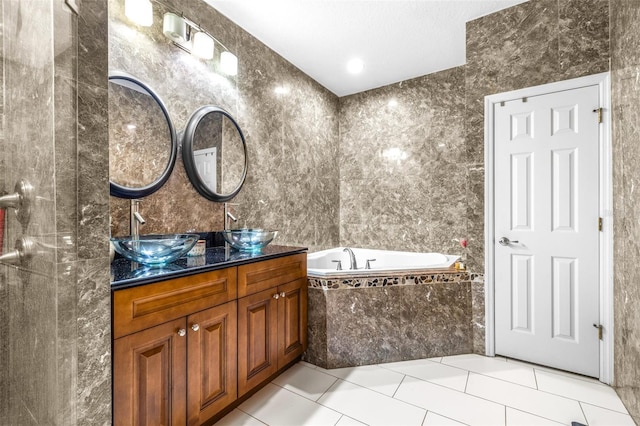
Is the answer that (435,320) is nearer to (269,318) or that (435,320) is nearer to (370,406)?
(370,406)

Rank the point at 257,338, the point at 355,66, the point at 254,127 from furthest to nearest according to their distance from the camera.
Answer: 1. the point at 355,66
2. the point at 254,127
3. the point at 257,338

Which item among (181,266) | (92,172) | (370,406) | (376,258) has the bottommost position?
(370,406)

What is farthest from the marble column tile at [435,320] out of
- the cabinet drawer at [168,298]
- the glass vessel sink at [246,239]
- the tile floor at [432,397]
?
the cabinet drawer at [168,298]

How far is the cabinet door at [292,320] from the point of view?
2.10 metres

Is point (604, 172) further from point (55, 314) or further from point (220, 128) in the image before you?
point (55, 314)

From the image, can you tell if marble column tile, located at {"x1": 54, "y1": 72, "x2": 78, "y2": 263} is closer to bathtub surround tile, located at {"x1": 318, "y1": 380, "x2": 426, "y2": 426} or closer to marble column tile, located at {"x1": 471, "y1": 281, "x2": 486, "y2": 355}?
bathtub surround tile, located at {"x1": 318, "y1": 380, "x2": 426, "y2": 426}

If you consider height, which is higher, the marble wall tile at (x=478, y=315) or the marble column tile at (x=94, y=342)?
the marble column tile at (x=94, y=342)

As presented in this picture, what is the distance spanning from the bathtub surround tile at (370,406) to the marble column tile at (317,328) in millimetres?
303

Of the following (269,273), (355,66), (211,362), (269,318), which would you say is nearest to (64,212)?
(211,362)

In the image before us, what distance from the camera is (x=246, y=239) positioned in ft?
7.08

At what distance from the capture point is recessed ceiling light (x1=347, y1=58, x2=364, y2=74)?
3127 mm

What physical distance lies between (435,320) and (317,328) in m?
0.95

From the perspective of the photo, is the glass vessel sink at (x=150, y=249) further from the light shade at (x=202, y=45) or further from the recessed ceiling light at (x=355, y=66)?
the recessed ceiling light at (x=355, y=66)

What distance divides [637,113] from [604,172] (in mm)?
539
